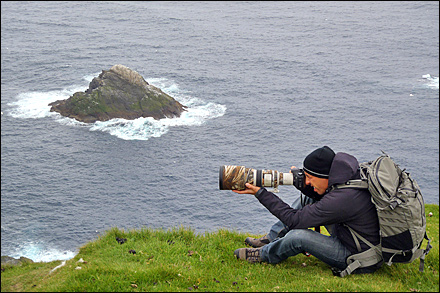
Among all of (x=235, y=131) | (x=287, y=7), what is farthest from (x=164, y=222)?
(x=287, y=7)

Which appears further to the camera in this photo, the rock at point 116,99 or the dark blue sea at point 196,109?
the rock at point 116,99

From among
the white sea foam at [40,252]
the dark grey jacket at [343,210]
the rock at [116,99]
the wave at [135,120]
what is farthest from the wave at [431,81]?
the dark grey jacket at [343,210]

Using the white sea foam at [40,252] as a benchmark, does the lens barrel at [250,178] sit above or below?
above

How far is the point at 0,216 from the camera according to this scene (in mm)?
60531

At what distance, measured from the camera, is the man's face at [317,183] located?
26.1ft

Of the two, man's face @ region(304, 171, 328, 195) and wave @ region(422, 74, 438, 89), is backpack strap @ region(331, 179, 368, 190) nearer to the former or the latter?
man's face @ region(304, 171, 328, 195)

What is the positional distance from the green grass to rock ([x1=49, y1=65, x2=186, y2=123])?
76.4 m

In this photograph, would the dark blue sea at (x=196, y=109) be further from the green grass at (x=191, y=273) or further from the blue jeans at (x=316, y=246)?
the blue jeans at (x=316, y=246)

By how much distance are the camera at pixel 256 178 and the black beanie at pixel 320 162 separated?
0.26 metres

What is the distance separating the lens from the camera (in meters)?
8.07

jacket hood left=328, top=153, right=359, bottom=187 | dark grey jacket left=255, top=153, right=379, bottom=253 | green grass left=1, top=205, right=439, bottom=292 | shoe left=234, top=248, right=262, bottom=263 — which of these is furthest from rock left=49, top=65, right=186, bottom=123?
jacket hood left=328, top=153, right=359, bottom=187

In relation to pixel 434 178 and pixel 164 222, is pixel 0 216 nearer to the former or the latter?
pixel 164 222

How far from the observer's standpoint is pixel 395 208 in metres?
7.24

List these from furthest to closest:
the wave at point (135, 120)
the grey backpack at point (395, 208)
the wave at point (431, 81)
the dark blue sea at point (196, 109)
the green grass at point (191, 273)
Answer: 1. the wave at point (431, 81)
2. the wave at point (135, 120)
3. the dark blue sea at point (196, 109)
4. the green grass at point (191, 273)
5. the grey backpack at point (395, 208)
